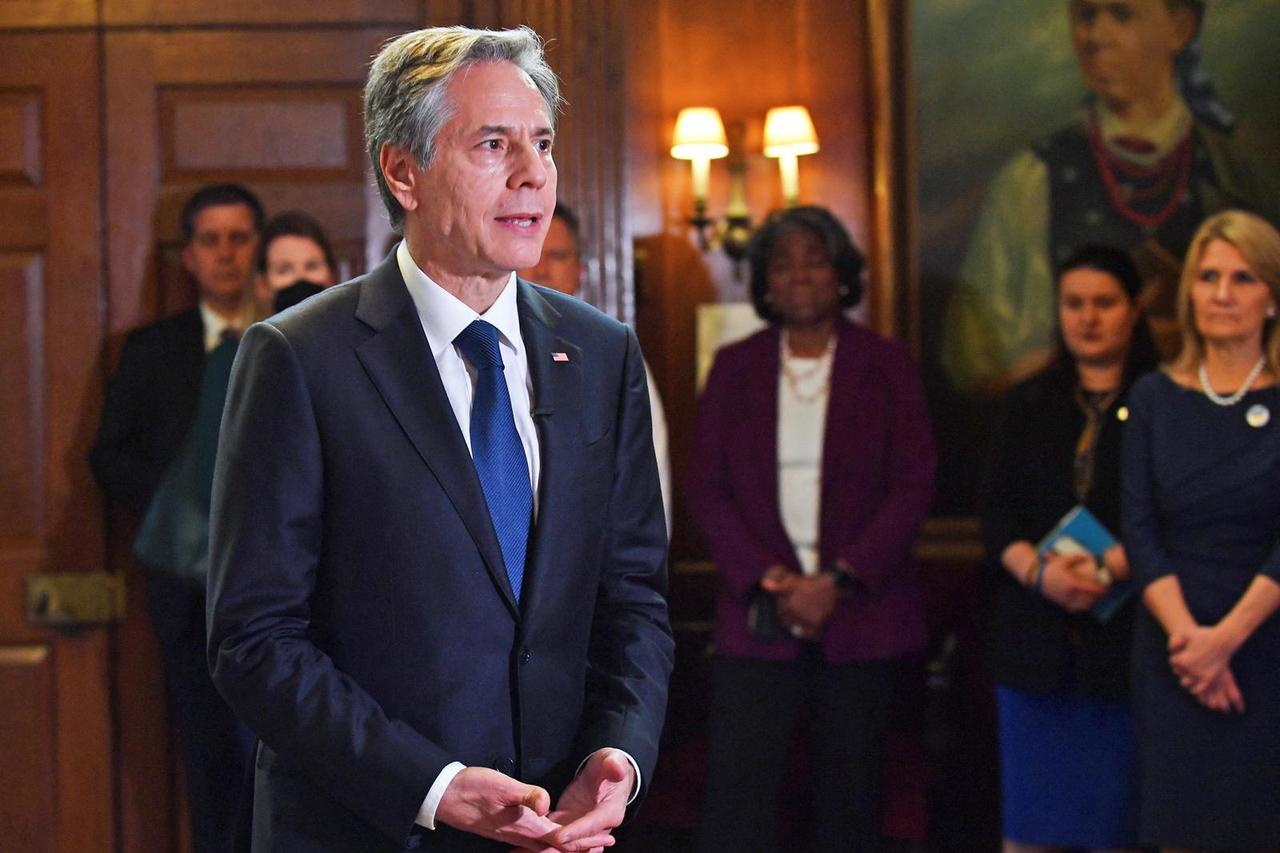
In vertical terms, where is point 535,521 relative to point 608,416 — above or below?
below

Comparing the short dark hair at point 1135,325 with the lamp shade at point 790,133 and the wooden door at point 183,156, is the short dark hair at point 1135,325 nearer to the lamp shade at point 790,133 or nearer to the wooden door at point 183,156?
the lamp shade at point 790,133

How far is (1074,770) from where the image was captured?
11.5 feet

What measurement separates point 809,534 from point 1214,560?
1.00 m

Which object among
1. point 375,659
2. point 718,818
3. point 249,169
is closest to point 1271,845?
point 718,818

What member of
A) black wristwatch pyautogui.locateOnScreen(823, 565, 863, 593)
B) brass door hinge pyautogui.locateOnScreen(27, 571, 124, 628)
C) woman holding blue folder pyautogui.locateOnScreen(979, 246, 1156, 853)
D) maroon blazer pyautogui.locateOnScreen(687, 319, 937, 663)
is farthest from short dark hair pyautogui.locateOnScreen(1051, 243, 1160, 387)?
brass door hinge pyautogui.locateOnScreen(27, 571, 124, 628)

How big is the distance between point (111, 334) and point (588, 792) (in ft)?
9.39

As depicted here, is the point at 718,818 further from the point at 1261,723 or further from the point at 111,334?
the point at 111,334

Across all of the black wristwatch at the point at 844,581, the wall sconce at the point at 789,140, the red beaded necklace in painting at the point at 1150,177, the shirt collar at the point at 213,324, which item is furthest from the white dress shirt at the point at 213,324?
the red beaded necklace in painting at the point at 1150,177

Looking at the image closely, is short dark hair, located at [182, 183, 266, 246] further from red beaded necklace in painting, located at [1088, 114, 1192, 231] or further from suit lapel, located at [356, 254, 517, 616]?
red beaded necklace in painting, located at [1088, 114, 1192, 231]

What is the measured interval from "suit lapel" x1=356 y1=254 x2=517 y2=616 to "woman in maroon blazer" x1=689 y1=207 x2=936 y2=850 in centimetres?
211

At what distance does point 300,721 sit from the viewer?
154 centimetres

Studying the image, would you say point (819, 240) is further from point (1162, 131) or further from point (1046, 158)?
point (1162, 131)

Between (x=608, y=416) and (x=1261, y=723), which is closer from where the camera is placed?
(x=608, y=416)

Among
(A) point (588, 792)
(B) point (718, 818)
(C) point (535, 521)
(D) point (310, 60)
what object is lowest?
(B) point (718, 818)
